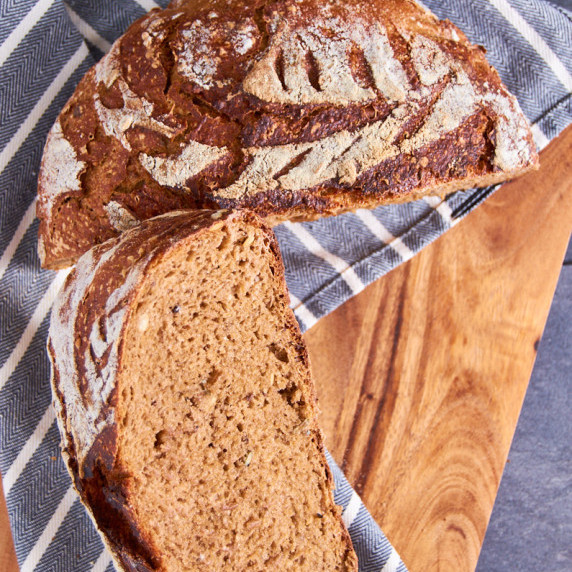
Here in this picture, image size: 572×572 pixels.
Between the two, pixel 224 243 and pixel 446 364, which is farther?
pixel 446 364

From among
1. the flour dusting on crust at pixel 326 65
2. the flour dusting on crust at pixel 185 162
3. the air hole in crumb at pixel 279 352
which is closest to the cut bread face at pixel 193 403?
the air hole in crumb at pixel 279 352

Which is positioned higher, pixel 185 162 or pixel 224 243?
pixel 185 162

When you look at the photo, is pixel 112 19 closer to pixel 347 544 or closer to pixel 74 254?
pixel 74 254

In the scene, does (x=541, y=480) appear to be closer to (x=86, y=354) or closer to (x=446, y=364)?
(x=446, y=364)

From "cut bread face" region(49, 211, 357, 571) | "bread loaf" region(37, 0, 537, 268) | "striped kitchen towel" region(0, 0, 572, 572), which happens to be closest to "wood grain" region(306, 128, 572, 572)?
"striped kitchen towel" region(0, 0, 572, 572)

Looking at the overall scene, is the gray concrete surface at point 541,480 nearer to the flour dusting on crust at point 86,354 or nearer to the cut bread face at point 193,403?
the cut bread face at point 193,403

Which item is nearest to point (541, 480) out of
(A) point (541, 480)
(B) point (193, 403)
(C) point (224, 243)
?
(A) point (541, 480)

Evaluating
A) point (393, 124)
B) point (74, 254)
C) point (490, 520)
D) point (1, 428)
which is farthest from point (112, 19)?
point (490, 520)
